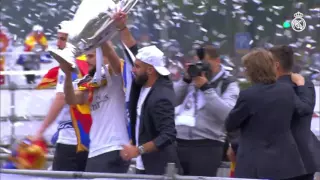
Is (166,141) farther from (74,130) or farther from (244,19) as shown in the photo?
(244,19)

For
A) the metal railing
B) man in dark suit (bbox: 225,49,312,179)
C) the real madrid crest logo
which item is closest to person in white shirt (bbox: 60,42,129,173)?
man in dark suit (bbox: 225,49,312,179)

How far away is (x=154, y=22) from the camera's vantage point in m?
7.92

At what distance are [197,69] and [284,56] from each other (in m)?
0.70

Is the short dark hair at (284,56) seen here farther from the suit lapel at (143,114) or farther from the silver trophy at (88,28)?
the silver trophy at (88,28)

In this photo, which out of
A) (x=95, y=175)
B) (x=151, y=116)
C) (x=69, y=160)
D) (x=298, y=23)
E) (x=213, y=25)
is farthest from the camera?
(x=213, y=25)

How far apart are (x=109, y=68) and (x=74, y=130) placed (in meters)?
0.75

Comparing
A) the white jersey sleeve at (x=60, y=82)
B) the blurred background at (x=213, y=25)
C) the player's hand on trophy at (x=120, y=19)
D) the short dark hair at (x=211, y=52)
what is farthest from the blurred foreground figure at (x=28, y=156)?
the blurred background at (x=213, y=25)

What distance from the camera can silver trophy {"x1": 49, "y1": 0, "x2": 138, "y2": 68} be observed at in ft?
17.3

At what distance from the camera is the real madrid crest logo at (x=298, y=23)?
760 centimetres

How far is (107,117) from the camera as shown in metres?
5.78

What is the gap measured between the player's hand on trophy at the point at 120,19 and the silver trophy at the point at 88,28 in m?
0.02

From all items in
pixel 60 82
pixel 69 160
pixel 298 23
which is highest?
pixel 298 23

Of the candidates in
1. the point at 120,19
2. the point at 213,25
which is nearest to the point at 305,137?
the point at 120,19

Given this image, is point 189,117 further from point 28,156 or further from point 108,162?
point 28,156
